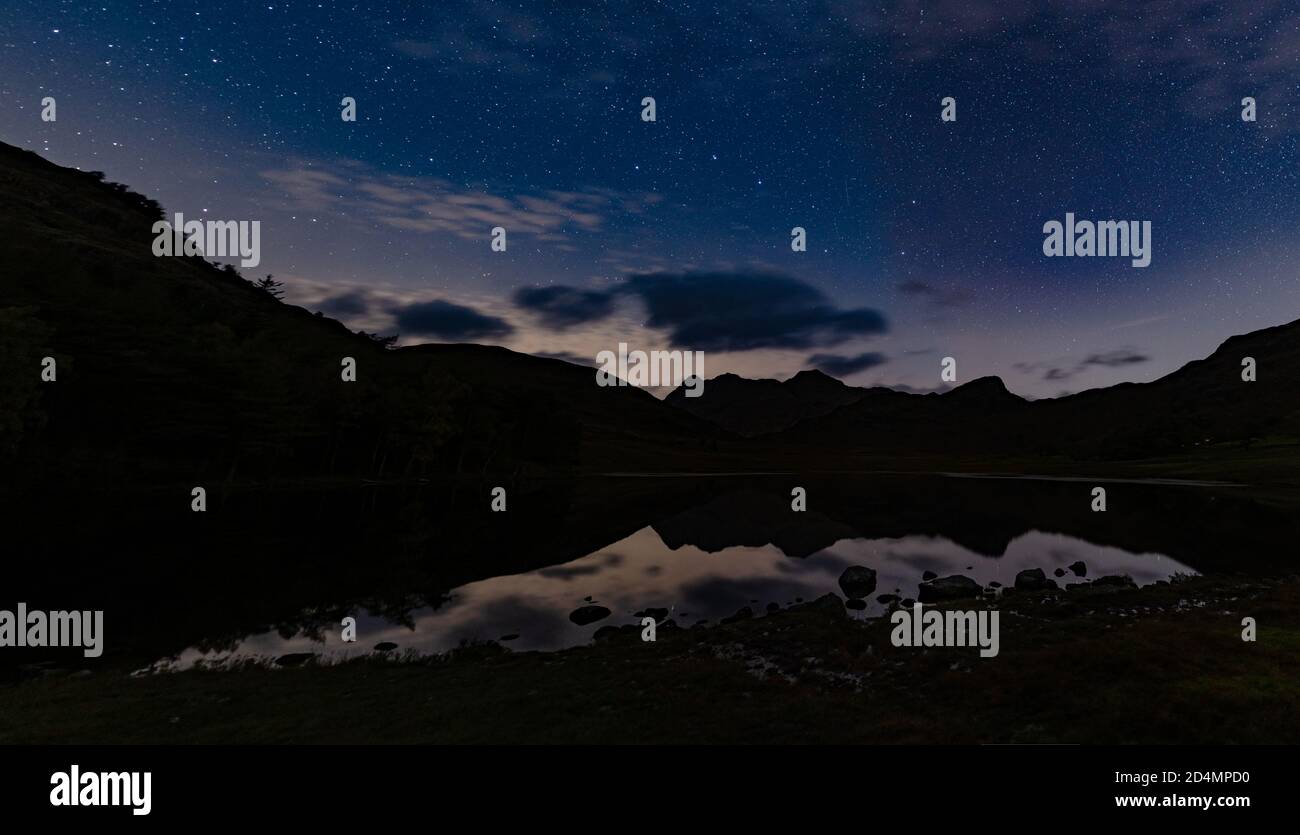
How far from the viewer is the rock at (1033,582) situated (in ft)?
124

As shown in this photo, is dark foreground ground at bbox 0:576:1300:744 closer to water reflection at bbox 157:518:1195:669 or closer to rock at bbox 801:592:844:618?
water reflection at bbox 157:518:1195:669

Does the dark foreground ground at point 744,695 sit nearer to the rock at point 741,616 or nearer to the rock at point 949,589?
the rock at point 741,616

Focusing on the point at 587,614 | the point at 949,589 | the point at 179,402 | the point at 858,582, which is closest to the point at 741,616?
the point at 587,614

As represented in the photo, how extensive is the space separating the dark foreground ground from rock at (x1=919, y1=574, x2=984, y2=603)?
10.6 metres

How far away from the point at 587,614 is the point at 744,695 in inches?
672

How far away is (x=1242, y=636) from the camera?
70.8 feet

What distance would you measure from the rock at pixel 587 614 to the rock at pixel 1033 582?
1043 inches

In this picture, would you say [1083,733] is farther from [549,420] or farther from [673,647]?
[549,420]

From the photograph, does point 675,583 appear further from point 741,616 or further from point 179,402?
point 179,402

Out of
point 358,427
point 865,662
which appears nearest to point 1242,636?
point 865,662

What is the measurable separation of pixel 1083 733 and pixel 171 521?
7180cm

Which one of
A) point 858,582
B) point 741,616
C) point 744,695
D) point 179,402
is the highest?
point 179,402

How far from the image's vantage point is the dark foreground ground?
13969 mm

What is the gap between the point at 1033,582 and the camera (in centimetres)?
3869
